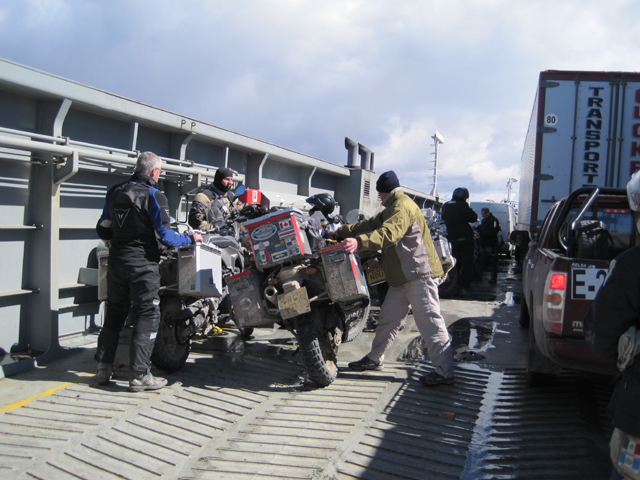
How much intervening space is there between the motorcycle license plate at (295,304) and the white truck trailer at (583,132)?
208 inches

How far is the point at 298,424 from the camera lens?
3.19m

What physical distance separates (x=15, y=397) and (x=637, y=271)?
13.2 ft

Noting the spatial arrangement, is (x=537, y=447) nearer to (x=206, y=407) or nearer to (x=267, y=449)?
(x=267, y=449)

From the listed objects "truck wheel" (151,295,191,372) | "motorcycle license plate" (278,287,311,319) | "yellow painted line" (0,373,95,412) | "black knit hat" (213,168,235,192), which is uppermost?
"black knit hat" (213,168,235,192)

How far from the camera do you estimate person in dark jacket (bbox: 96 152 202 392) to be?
3660 millimetres

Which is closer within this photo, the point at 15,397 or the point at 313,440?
the point at 313,440

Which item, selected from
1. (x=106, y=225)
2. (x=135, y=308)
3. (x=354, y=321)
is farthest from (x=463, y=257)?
(x=106, y=225)

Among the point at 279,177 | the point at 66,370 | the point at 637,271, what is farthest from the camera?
the point at 279,177

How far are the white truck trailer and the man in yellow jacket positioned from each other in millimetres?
4281

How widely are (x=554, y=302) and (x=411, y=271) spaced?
4.03ft

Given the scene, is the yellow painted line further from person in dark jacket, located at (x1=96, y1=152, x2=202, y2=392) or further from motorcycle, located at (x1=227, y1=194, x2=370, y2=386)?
motorcycle, located at (x1=227, y1=194, x2=370, y2=386)

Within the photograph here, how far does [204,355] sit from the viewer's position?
471 cm

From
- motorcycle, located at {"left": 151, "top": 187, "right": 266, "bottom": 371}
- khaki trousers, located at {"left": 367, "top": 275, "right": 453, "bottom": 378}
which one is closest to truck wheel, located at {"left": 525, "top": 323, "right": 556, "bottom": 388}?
khaki trousers, located at {"left": 367, "top": 275, "right": 453, "bottom": 378}

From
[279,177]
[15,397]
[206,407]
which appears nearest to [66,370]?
[15,397]
